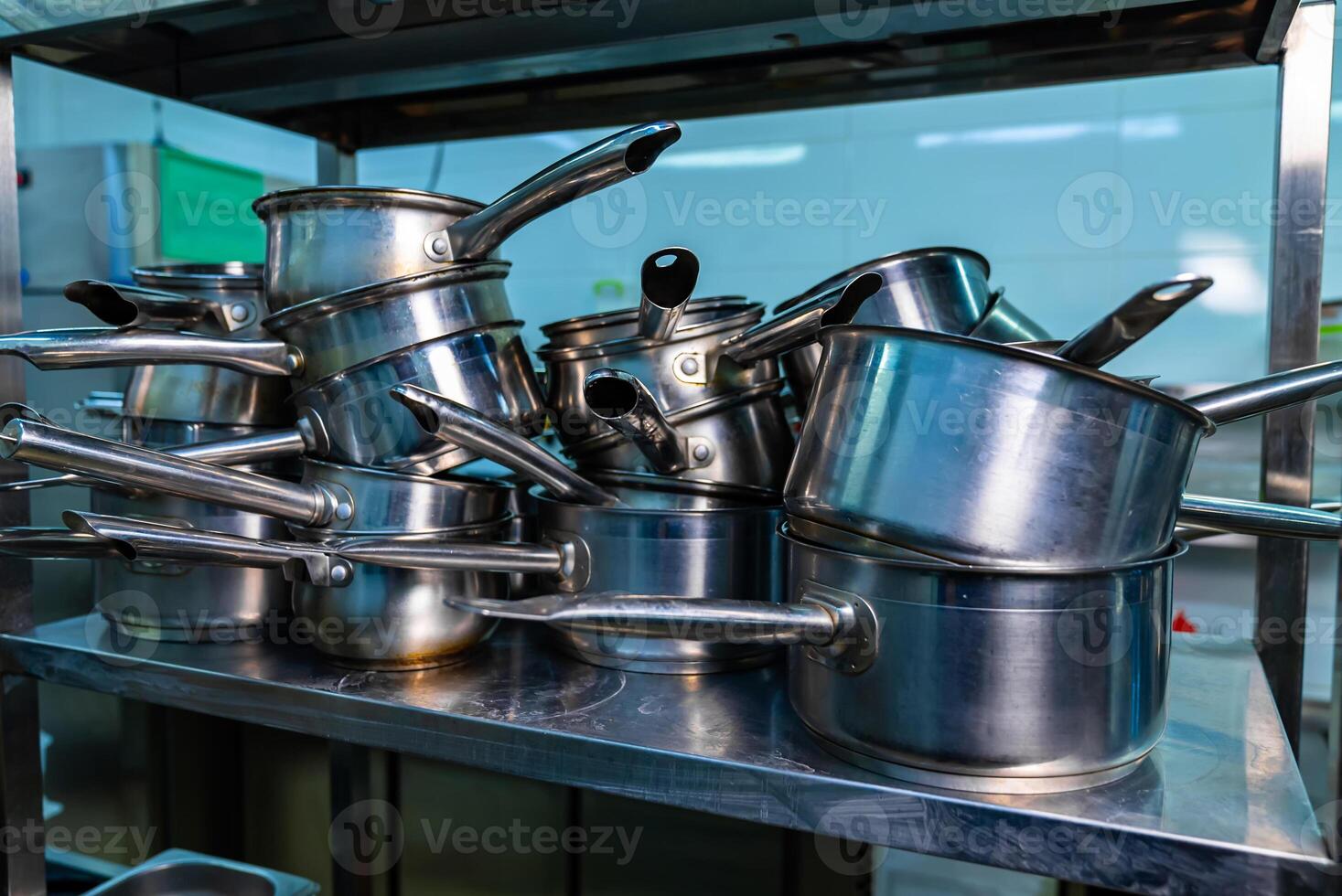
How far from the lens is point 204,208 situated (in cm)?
231

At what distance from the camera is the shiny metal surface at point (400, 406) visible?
29.1 inches

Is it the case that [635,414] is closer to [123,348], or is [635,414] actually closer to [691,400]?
[691,400]

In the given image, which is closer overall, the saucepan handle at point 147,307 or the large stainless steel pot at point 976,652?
the large stainless steel pot at point 976,652

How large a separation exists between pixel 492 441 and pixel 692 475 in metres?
0.17

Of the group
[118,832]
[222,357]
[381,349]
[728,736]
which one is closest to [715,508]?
[728,736]

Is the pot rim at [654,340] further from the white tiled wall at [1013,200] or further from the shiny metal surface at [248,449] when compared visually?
the white tiled wall at [1013,200]

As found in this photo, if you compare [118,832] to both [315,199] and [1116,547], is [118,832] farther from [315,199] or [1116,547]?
[1116,547]

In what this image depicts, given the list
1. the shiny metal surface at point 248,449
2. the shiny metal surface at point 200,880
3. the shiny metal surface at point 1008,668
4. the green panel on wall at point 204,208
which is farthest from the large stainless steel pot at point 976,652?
the green panel on wall at point 204,208

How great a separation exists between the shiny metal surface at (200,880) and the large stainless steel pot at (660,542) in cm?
47

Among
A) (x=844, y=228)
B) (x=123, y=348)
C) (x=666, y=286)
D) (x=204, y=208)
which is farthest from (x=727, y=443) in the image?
(x=204, y=208)

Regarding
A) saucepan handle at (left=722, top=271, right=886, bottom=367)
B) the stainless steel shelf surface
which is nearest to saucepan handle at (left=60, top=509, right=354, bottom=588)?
the stainless steel shelf surface

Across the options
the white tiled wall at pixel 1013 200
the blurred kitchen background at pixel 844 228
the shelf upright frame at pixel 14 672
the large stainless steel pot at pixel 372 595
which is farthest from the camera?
the white tiled wall at pixel 1013 200

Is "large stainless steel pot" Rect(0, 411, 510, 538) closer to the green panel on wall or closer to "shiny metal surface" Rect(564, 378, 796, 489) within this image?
"shiny metal surface" Rect(564, 378, 796, 489)

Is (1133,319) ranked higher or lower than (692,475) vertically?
higher
